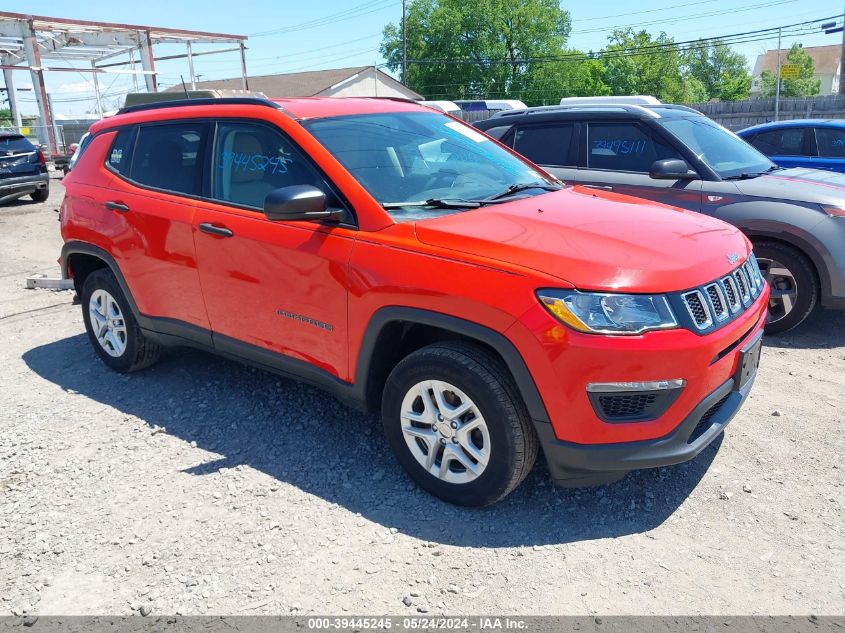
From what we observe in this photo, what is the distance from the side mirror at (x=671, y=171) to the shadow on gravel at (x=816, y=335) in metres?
1.49

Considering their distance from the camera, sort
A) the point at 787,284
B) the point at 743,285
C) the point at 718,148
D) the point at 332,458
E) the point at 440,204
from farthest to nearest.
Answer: the point at 718,148, the point at 787,284, the point at 332,458, the point at 440,204, the point at 743,285

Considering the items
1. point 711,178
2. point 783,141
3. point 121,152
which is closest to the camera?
point 121,152

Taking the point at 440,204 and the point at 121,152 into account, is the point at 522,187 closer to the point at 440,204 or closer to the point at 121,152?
the point at 440,204

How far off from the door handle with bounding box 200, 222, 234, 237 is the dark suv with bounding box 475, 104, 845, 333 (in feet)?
11.9

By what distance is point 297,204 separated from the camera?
328 cm

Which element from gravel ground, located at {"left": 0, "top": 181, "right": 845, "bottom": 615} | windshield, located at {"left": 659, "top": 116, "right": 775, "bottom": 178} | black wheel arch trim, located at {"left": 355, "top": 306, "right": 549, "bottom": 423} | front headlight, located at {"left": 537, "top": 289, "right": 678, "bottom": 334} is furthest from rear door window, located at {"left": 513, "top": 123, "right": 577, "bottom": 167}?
front headlight, located at {"left": 537, "top": 289, "right": 678, "bottom": 334}

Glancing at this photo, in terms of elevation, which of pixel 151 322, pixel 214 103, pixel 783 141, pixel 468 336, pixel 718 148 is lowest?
pixel 151 322

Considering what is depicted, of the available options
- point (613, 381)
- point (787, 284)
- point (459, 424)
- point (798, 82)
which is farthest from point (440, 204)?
point (798, 82)

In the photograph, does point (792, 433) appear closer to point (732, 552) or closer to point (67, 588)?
point (732, 552)

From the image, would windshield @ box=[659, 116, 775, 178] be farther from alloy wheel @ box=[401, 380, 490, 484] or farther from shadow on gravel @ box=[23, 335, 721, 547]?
alloy wheel @ box=[401, 380, 490, 484]

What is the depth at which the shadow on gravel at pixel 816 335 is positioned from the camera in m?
5.49

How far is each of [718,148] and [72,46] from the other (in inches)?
1047

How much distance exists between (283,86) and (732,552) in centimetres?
4228

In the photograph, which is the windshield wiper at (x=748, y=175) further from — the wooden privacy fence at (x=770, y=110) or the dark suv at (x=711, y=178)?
the wooden privacy fence at (x=770, y=110)
